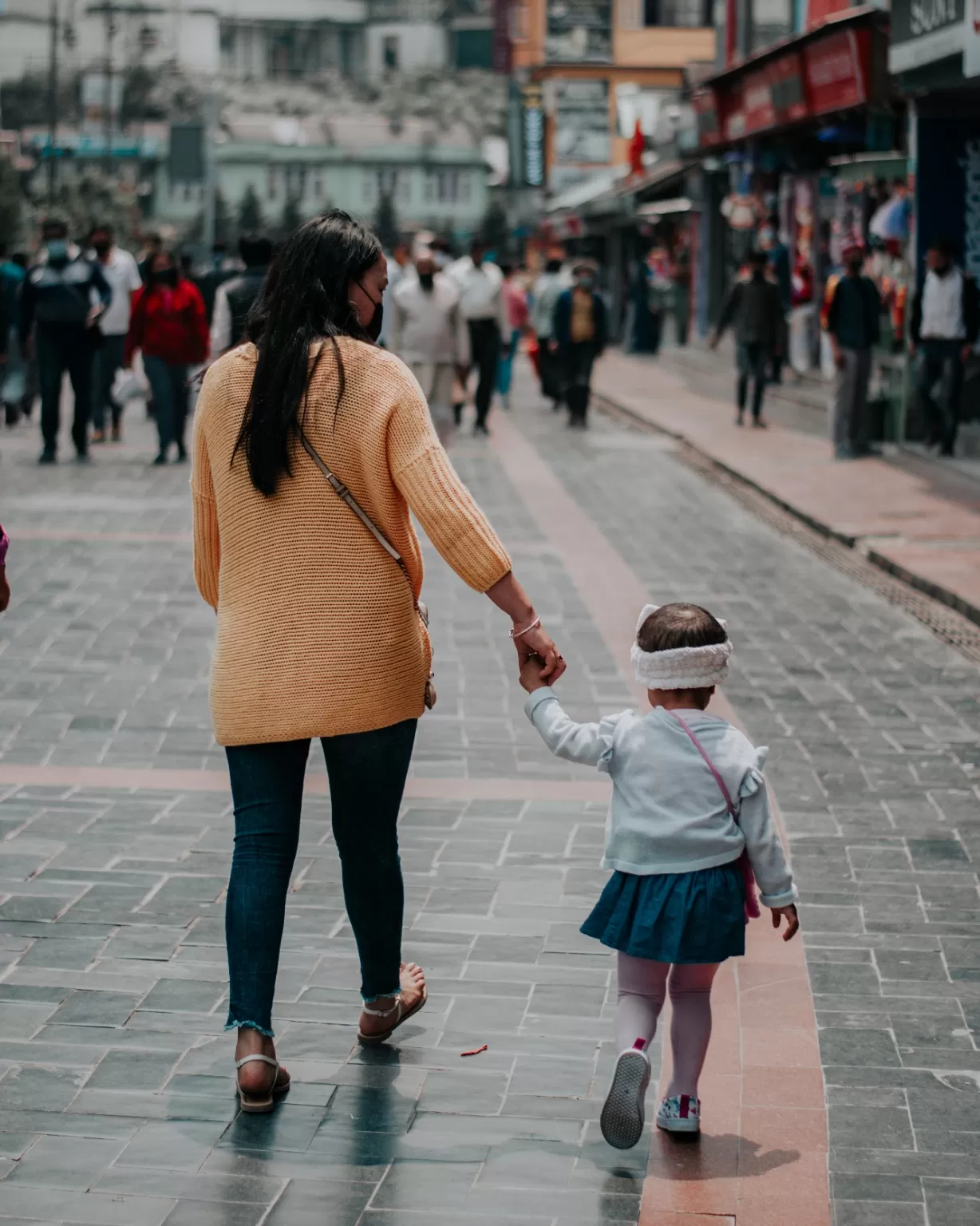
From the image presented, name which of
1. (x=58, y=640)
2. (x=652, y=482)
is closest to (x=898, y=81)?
(x=652, y=482)

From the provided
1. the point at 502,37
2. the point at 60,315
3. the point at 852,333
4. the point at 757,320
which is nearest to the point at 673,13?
the point at 502,37

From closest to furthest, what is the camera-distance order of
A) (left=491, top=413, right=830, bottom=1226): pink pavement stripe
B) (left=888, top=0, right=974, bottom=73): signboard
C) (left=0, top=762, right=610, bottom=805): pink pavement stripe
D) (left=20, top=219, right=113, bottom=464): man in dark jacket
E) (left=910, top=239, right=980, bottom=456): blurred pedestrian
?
(left=491, top=413, right=830, bottom=1226): pink pavement stripe < (left=0, top=762, right=610, bottom=805): pink pavement stripe < (left=888, top=0, right=974, bottom=73): signboard < (left=20, top=219, right=113, bottom=464): man in dark jacket < (left=910, top=239, right=980, bottom=456): blurred pedestrian

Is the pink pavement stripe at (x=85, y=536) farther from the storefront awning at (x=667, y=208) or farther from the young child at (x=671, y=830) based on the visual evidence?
the storefront awning at (x=667, y=208)

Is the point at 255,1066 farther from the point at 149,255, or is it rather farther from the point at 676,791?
the point at 149,255

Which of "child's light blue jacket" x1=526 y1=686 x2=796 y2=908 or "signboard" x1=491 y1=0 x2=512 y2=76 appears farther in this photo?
"signboard" x1=491 y1=0 x2=512 y2=76

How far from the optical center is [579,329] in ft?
67.9

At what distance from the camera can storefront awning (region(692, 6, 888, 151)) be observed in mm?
19922

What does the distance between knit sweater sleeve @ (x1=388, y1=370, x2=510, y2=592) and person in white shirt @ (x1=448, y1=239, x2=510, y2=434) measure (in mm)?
15740

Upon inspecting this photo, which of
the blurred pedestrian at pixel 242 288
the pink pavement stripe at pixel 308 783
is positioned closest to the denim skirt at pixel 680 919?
the pink pavement stripe at pixel 308 783

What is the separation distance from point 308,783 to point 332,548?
9.45ft

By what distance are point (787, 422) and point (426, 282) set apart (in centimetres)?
555

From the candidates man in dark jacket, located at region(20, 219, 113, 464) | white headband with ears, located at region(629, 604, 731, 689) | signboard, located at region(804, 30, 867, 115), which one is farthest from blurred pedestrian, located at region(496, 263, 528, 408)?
white headband with ears, located at region(629, 604, 731, 689)

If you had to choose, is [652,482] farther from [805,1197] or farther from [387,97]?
[387,97]

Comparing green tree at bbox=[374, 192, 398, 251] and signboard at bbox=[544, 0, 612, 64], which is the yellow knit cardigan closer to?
signboard at bbox=[544, 0, 612, 64]
